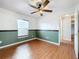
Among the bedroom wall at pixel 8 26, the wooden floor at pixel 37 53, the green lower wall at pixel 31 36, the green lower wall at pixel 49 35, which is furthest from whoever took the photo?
the green lower wall at pixel 49 35

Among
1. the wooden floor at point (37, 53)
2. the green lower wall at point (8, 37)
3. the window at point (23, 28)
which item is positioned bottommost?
the wooden floor at point (37, 53)

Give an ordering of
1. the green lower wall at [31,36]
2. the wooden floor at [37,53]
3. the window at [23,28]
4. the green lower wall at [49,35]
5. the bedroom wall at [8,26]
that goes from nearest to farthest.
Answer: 1. the wooden floor at [37,53]
2. the bedroom wall at [8,26]
3. the green lower wall at [31,36]
4. the green lower wall at [49,35]
5. the window at [23,28]

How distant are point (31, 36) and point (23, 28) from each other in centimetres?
116

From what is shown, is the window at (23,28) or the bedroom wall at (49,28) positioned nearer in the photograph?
the bedroom wall at (49,28)

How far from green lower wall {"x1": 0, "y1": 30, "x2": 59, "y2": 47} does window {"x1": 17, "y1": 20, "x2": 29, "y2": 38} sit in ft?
0.99

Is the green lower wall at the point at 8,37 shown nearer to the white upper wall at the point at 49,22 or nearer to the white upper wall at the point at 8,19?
the white upper wall at the point at 8,19

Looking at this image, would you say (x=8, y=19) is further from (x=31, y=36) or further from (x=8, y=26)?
(x=31, y=36)

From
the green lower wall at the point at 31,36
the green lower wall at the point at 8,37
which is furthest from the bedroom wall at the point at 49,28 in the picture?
the green lower wall at the point at 8,37

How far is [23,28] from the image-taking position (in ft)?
17.0

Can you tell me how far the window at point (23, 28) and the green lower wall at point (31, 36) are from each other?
301 mm

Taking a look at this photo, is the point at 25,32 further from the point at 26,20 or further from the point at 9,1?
the point at 9,1

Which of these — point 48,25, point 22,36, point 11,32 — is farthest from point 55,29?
point 11,32

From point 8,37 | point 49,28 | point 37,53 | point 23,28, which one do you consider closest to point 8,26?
point 8,37

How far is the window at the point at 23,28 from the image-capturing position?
484cm
